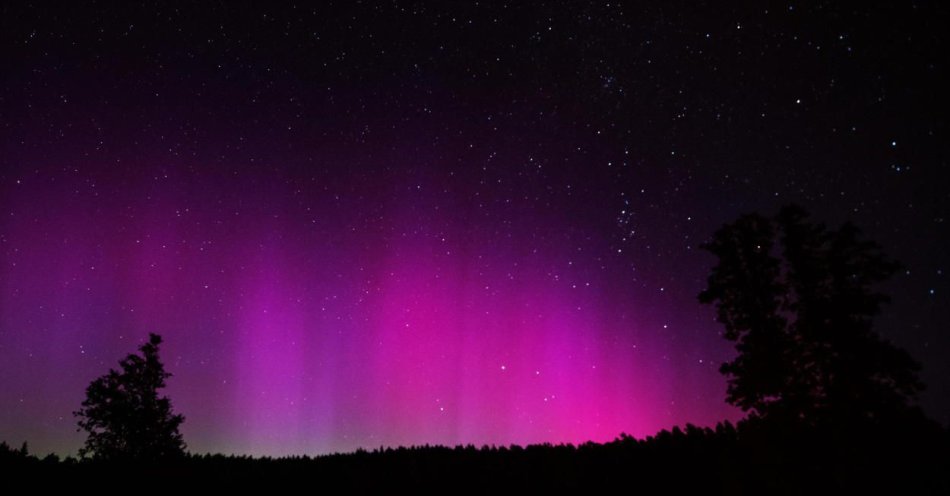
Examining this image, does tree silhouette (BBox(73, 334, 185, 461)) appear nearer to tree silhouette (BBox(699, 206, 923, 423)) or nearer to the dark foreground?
the dark foreground

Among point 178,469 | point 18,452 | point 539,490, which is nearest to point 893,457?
point 539,490

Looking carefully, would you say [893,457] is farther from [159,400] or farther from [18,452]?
[159,400]

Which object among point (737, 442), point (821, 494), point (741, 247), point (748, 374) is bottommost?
point (821, 494)

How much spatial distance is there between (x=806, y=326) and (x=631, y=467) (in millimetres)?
7216

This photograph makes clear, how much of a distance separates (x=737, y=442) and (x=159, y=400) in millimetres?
21950

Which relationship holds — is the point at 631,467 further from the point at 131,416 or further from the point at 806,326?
the point at 131,416

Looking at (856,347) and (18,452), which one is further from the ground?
(856,347)

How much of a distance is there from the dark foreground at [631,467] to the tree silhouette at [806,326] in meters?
1.27

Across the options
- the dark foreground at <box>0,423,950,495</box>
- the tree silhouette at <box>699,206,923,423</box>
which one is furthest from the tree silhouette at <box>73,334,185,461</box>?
the tree silhouette at <box>699,206,923,423</box>

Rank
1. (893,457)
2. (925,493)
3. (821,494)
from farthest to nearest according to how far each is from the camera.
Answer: (893,457) → (821,494) → (925,493)

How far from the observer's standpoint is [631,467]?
35.1ft

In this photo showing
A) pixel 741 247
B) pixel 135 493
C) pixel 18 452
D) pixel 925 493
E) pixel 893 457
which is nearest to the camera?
pixel 925 493

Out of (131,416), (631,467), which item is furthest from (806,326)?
(131,416)

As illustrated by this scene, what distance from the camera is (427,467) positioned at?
1225cm
